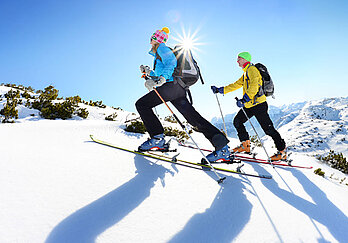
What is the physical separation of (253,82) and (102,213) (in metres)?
4.24

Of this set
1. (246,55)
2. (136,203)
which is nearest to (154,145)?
(136,203)

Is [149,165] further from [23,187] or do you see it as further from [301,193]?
[301,193]

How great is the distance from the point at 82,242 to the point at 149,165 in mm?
1660

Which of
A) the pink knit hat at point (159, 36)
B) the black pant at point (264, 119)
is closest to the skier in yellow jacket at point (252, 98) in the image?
the black pant at point (264, 119)

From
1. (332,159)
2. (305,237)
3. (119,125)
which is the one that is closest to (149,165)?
(305,237)

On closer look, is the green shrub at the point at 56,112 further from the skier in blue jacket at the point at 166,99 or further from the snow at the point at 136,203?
the skier in blue jacket at the point at 166,99

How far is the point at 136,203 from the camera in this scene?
1685mm

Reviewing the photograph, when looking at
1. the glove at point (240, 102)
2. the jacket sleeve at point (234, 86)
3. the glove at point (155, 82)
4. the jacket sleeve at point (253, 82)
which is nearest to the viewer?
the glove at point (155, 82)

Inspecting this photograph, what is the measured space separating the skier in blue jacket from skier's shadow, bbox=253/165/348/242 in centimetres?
101

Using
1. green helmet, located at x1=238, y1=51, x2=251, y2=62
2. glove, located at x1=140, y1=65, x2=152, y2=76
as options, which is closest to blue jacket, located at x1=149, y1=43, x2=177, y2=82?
glove, located at x1=140, y1=65, x2=152, y2=76

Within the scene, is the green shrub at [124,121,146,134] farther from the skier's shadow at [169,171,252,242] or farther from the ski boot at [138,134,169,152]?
the skier's shadow at [169,171,252,242]

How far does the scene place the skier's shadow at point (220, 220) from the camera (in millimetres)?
1377

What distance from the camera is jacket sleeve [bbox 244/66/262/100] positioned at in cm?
423

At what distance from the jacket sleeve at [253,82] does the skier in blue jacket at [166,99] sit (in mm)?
1900
